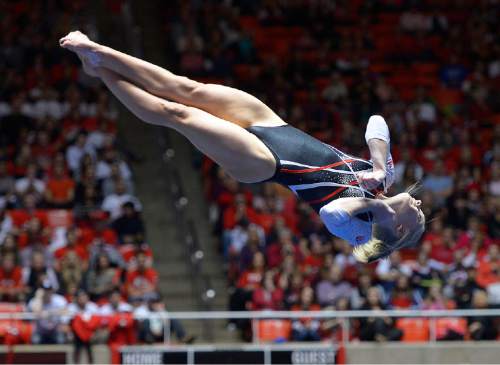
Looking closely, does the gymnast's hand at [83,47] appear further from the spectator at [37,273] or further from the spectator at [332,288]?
the spectator at [332,288]

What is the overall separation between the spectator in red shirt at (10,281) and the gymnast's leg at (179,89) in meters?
6.22

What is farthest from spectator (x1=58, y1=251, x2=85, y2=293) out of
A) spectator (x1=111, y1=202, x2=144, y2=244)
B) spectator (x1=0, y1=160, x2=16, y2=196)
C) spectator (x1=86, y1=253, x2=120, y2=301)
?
spectator (x1=0, y1=160, x2=16, y2=196)

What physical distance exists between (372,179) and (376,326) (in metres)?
6.20

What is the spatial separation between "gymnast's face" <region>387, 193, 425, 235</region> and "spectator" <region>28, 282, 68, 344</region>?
621cm

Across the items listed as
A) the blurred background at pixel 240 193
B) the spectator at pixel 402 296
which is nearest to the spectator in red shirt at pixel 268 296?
the blurred background at pixel 240 193

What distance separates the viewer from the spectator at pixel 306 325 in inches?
493

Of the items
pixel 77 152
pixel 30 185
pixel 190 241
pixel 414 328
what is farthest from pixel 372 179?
pixel 77 152

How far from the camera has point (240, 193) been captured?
14.5 m

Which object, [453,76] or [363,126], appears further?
[453,76]

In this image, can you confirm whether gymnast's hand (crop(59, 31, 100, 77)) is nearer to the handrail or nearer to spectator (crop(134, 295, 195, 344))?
the handrail

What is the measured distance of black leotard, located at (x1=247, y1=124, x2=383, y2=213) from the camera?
6.73 metres

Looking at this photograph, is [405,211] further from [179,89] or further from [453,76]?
[453,76]

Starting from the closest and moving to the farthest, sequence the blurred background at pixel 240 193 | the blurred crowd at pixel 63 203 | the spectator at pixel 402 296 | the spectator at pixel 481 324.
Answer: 1. the blurred crowd at pixel 63 203
2. the blurred background at pixel 240 193
3. the spectator at pixel 481 324
4. the spectator at pixel 402 296

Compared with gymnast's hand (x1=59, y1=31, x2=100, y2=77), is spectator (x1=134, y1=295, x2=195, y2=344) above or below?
below
